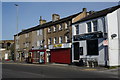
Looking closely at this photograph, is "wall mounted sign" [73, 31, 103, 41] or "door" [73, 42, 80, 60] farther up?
"wall mounted sign" [73, 31, 103, 41]

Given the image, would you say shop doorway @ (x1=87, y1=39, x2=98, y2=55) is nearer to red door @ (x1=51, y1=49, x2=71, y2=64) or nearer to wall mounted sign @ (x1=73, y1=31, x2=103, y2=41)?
wall mounted sign @ (x1=73, y1=31, x2=103, y2=41)

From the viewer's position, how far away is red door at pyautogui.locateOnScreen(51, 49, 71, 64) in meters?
28.5

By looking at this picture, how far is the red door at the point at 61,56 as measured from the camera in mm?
28491

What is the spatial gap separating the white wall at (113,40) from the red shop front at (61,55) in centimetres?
825

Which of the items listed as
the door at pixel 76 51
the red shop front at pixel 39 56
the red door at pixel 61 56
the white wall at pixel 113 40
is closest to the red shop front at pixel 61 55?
the red door at pixel 61 56

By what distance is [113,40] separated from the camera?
2219 cm

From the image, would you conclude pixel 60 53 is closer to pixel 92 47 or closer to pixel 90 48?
pixel 90 48

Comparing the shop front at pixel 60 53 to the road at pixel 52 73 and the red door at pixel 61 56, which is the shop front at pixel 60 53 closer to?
the red door at pixel 61 56

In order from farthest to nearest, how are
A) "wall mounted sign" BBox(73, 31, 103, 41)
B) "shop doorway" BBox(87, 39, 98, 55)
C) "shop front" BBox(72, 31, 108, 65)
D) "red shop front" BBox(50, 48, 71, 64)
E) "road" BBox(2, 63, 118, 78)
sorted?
"red shop front" BBox(50, 48, 71, 64) < "shop doorway" BBox(87, 39, 98, 55) < "wall mounted sign" BBox(73, 31, 103, 41) < "shop front" BBox(72, 31, 108, 65) < "road" BBox(2, 63, 118, 78)

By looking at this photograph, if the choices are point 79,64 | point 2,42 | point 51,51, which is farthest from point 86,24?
point 2,42

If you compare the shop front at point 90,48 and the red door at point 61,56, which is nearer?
the shop front at point 90,48

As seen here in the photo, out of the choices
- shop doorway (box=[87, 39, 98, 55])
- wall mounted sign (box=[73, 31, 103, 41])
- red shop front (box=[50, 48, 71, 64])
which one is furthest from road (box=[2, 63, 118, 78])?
red shop front (box=[50, 48, 71, 64])

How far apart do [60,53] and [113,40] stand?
35.7 feet

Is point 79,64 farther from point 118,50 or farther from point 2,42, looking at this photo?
point 2,42
